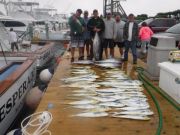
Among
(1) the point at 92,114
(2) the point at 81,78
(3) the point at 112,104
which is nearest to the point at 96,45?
(2) the point at 81,78

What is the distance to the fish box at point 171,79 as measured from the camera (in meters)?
4.88

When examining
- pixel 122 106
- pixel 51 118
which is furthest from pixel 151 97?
pixel 51 118

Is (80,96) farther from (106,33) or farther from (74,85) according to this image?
(106,33)

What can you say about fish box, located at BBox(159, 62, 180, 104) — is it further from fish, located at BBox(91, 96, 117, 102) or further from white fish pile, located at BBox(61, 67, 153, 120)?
fish, located at BBox(91, 96, 117, 102)

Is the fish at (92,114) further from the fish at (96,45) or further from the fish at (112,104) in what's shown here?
the fish at (96,45)

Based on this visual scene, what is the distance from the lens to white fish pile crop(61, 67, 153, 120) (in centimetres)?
446

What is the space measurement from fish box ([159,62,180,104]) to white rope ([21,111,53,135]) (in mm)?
2000

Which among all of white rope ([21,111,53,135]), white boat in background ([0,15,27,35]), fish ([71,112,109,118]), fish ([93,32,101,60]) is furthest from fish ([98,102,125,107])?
white boat in background ([0,15,27,35])

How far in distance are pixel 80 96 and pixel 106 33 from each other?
160 inches

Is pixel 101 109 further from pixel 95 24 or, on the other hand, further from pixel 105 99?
pixel 95 24

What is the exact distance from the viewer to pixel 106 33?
905 centimetres

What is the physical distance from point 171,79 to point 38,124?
2.33m

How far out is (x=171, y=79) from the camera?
511 cm

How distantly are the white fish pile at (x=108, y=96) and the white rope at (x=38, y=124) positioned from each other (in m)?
0.48
